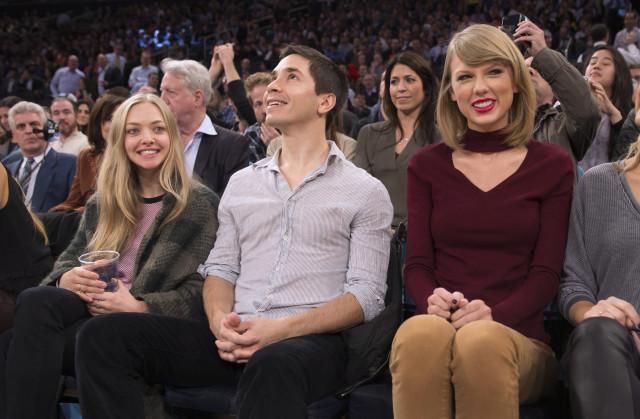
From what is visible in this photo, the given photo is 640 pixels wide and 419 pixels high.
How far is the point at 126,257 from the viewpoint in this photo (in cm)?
267

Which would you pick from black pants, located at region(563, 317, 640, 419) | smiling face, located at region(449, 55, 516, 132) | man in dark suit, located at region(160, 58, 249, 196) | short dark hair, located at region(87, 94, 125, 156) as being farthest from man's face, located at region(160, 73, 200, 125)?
black pants, located at region(563, 317, 640, 419)

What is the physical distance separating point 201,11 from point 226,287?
17529mm

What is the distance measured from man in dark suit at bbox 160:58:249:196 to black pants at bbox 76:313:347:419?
152 cm

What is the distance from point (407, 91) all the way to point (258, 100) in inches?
44.0

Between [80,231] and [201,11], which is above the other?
[201,11]

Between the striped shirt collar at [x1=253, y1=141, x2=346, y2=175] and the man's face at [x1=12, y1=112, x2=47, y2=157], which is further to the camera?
the man's face at [x1=12, y1=112, x2=47, y2=157]

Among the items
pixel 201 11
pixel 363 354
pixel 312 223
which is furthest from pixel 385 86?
pixel 201 11

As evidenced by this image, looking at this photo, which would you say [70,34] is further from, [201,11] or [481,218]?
[481,218]

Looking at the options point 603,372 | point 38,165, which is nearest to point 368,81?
point 38,165

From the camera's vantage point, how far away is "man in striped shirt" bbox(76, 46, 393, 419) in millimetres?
2123

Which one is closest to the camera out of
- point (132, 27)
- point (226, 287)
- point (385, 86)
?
point (226, 287)

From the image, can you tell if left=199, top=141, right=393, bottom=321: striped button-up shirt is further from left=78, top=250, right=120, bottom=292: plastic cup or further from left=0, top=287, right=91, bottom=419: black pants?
left=0, top=287, right=91, bottom=419: black pants

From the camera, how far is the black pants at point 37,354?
2301 mm

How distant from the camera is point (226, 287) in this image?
247 centimetres
